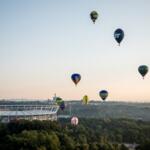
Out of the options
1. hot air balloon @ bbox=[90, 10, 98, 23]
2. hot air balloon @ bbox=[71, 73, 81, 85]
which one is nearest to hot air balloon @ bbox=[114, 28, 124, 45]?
hot air balloon @ bbox=[90, 10, 98, 23]

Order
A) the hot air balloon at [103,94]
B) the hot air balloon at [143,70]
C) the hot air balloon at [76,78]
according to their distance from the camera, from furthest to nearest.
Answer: the hot air balloon at [103,94]
the hot air balloon at [76,78]
the hot air balloon at [143,70]

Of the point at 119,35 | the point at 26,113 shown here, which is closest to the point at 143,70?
the point at 119,35

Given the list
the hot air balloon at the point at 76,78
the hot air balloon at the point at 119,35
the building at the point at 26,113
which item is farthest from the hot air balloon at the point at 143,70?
the building at the point at 26,113

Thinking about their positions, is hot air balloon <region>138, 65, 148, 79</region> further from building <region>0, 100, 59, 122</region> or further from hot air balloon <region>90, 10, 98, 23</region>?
building <region>0, 100, 59, 122</region>

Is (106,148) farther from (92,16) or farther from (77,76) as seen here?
(92,16)

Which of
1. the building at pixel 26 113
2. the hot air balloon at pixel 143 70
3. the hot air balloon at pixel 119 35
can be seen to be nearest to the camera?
the hot air balloon at pixel 119 35

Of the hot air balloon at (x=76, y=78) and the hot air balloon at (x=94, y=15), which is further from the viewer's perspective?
the hot air balloon at (x=76, y=78)

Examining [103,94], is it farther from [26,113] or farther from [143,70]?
[26,113]

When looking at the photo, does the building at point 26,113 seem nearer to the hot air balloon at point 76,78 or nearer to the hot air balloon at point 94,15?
the hot air balloon at point 76,78

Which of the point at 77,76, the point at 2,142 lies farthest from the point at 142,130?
the point at 2,142
